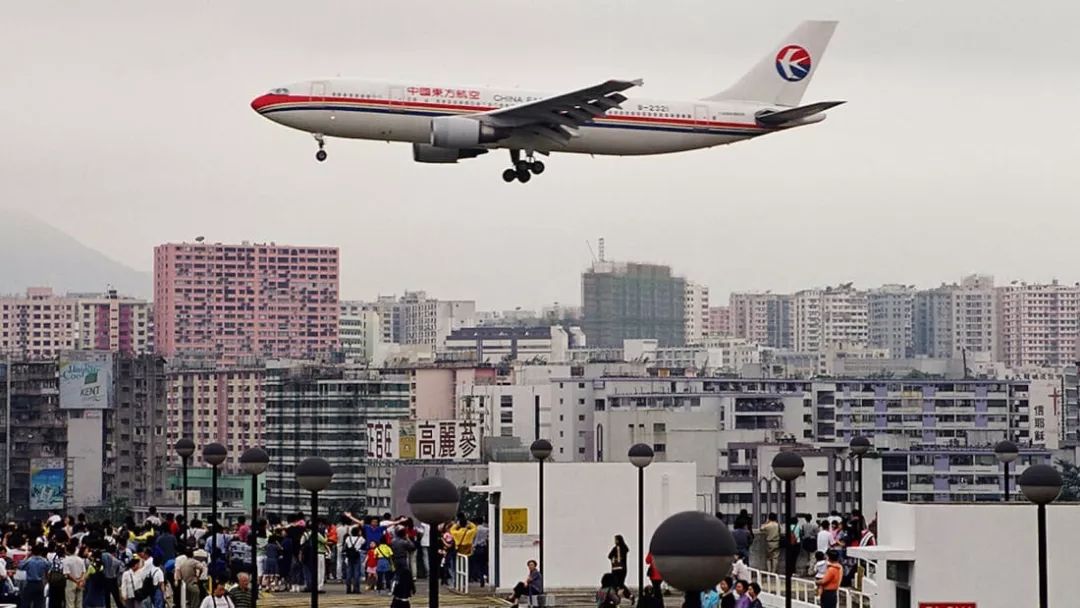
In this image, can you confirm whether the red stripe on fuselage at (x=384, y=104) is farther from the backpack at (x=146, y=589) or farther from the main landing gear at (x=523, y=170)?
the backpack at (x=146, y=589)

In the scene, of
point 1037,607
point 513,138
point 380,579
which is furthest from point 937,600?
point 513,138

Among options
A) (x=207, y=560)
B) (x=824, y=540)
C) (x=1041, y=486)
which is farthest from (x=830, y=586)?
(x=207, y=560)

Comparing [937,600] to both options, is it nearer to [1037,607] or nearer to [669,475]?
[1037,607]

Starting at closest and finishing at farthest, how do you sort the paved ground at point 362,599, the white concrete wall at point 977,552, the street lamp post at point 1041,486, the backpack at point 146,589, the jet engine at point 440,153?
1. the street lamp post at point 1041,486
2. the white concrete wall at point 977,552
3. the backpack at point 146,589
4. the paved ground at point 362,599
5. the jet engine at point 440,153

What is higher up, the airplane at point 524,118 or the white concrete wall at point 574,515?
the airplane at point 524,118

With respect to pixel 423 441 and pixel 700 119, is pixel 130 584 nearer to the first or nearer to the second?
pixel 700 119

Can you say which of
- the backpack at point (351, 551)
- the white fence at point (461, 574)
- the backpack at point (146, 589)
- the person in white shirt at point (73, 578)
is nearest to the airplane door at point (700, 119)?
the white fence at point (461, 574)
